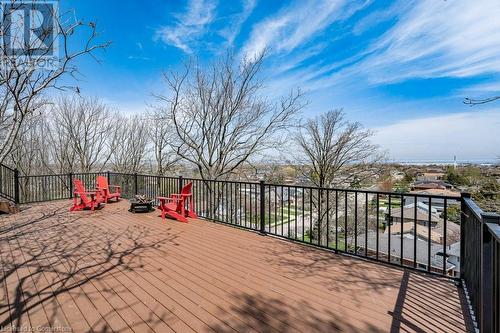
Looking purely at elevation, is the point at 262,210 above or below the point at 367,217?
below

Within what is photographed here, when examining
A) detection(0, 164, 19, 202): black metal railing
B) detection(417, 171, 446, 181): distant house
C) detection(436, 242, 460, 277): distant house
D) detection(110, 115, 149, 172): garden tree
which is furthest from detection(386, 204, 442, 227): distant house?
detection(110, 115, 149, 172): garden tree

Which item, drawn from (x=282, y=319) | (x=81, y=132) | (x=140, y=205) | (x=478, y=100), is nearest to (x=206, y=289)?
(x=282, y=319)

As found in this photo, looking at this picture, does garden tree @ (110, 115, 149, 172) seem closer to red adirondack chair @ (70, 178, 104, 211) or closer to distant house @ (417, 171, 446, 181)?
red adirondack chair @ (70, 178, 104, 211)

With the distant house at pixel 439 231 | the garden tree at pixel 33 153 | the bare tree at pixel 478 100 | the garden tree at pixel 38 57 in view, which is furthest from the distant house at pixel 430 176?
the garden tree at pixel 33 153

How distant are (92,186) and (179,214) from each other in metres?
6.47

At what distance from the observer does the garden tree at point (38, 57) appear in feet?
11.5

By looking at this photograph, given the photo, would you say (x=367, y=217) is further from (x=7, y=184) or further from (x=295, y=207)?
(x=7, y=184)

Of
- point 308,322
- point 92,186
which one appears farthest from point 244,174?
point 308,322

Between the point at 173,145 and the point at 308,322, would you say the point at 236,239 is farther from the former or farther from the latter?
the point at 173,145

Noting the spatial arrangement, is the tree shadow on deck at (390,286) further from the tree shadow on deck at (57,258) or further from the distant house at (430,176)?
the distant house at (430,176)

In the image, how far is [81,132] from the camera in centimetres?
1554

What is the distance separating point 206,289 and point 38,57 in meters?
4.40

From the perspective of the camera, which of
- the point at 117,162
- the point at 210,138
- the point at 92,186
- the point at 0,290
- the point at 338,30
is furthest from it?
the point at 117,162

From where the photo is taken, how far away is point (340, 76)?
12.0 meters
